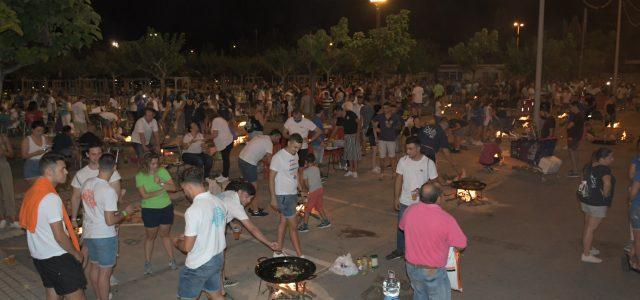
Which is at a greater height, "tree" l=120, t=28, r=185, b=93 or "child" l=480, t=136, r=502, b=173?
"tree" l=120, t=28, r=185, b=93

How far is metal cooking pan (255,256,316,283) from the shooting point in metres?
5.88

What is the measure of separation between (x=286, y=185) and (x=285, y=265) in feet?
5.34

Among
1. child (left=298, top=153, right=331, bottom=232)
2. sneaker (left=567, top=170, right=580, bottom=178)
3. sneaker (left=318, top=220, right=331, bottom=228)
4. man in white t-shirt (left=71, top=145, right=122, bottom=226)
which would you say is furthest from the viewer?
sneaker (left=567, top=170, right=580, bottom=178)

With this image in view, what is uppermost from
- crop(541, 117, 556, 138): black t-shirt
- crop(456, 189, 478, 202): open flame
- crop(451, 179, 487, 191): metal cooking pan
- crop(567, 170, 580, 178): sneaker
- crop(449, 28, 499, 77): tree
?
crop(449, 28, 499, 77): tree

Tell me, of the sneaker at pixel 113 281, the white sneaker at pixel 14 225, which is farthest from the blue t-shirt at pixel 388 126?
the white sneaker at pixel 14 225

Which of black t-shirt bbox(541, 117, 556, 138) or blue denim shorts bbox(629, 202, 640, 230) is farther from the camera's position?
black t-shirt bbox(541, 117, 556, 138)

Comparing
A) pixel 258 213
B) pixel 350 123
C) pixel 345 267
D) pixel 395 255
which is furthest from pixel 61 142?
pixel 395 255

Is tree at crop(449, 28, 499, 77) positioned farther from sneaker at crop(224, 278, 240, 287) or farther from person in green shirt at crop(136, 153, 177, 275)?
person in green shirt at crop(136, 153, 177, 275)

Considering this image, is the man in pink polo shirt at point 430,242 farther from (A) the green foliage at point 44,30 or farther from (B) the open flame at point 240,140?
(B) the open flame at point 240,140

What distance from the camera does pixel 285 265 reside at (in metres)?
6.28

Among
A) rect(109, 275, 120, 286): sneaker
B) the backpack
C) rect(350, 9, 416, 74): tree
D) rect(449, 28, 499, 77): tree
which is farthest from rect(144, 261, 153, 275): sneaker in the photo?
rect(449, 28, 499, 77): tree

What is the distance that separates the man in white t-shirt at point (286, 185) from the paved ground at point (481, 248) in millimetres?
659

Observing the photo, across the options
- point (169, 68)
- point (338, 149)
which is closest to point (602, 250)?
point (338, 149)

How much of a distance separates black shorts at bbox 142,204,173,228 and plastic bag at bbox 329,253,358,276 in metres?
2.27
